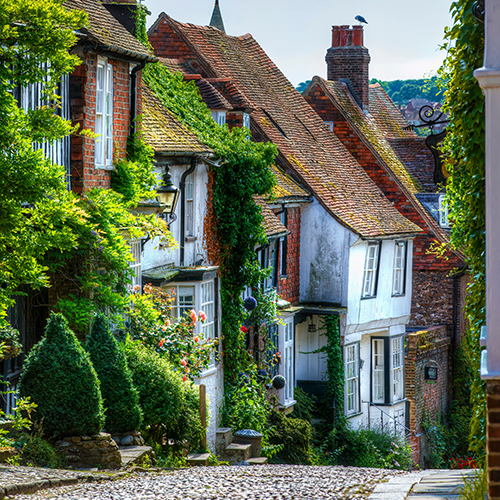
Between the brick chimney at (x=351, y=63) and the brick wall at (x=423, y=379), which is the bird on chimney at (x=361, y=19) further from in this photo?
the brick wall at (x=423, y=379)

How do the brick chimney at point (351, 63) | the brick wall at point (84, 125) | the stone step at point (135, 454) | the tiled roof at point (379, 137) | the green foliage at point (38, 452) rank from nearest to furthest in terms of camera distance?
the green foliage at point (38, 452) → the stone step at point (135, 454) → the brick wall at point (84, 125) → the tiled roof at point (379, 137) → the brick chimney at point (351, 63)

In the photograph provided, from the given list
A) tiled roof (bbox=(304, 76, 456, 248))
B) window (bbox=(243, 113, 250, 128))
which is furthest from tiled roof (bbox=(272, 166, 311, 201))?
tiled roof (bbox=(304, 76, 456, 248))

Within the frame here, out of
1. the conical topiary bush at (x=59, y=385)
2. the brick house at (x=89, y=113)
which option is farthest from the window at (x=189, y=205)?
the conical topiary bush at (x=59, y=385)

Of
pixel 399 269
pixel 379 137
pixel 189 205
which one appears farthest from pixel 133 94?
pixel 379 137

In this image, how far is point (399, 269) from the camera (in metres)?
27.2

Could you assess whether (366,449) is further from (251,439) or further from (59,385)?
(59,385)

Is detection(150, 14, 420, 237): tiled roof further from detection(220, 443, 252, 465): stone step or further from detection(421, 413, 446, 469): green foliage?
detection(220, 443, 252, 465): stone step

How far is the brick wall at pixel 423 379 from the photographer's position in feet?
87.7

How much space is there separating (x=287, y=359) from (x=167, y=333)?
8.70 meters

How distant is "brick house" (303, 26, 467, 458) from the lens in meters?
28.0

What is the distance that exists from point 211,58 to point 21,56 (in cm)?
1568

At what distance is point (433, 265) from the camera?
93.9 feet

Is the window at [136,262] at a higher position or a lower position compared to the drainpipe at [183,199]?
lower

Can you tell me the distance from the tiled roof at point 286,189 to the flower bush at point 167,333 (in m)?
7.00
